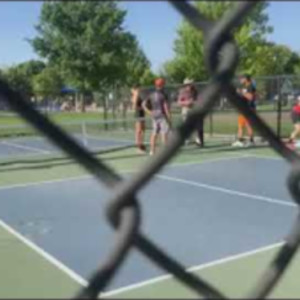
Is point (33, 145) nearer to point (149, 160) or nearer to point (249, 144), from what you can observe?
point (249, 144)

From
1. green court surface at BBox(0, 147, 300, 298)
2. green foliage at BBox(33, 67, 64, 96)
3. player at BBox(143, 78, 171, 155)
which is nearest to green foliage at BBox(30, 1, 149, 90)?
player at BBox(143, 78, 171, 155)

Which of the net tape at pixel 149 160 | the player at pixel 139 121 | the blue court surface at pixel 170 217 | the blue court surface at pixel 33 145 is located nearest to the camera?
the net tape at pixel 149 160

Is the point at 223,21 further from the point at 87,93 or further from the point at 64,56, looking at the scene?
the point at 87,93

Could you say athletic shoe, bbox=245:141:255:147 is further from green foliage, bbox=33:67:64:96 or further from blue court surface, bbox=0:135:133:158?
green foliage, bbox=33:67:64:96

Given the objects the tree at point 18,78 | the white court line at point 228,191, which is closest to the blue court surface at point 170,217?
the white court line at point 228,191

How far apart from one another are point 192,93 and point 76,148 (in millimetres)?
12667

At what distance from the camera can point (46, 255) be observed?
16.0ft

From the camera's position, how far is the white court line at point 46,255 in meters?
4.24

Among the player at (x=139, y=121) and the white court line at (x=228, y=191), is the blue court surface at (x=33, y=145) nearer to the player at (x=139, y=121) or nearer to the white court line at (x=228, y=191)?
the player at (x=139, y=121)

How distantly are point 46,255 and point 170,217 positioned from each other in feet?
5.47

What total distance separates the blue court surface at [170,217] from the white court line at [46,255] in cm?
4

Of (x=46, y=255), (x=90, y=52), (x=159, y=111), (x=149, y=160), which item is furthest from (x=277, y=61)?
(x=149, y=160)

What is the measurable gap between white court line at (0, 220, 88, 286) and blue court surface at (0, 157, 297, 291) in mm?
37

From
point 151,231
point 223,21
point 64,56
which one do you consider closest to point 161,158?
point 223,21
